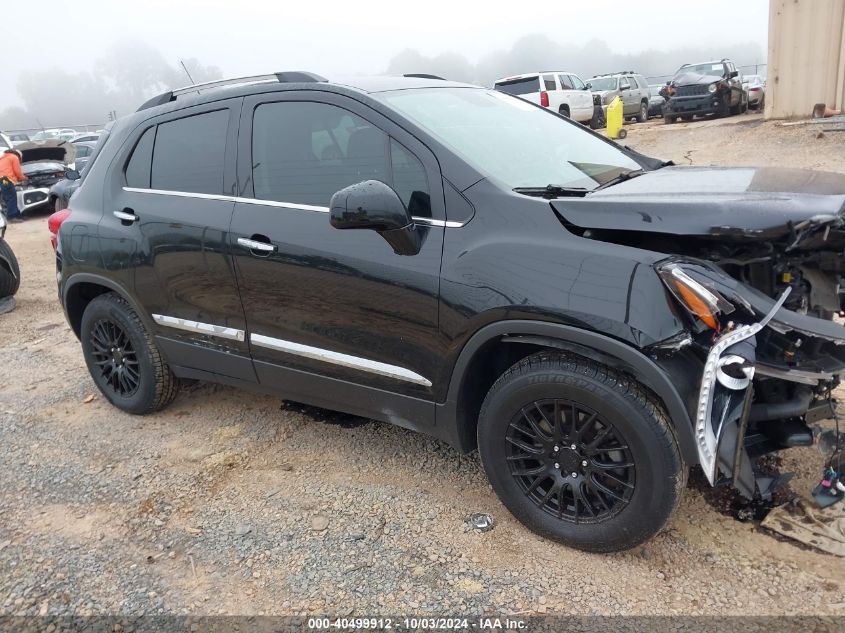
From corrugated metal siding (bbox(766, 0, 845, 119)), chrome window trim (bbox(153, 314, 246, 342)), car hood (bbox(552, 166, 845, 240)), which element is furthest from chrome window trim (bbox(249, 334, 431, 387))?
corrugated metal siding (bbox(766, 0, 845, 119))

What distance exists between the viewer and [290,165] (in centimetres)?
313

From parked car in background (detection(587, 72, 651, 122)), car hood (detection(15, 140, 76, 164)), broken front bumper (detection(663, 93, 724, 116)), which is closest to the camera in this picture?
car hood (detection(15, 140, 76, 164))

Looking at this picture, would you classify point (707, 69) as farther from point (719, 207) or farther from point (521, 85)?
point (719, 207)

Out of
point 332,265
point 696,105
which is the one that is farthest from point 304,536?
point 696,105

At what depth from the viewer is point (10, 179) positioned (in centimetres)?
1310

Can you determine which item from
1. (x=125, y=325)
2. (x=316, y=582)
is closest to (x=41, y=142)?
(x=125, y=325)

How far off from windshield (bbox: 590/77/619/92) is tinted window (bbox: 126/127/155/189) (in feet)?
71.7

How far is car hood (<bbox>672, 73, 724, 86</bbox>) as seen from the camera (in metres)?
18.2

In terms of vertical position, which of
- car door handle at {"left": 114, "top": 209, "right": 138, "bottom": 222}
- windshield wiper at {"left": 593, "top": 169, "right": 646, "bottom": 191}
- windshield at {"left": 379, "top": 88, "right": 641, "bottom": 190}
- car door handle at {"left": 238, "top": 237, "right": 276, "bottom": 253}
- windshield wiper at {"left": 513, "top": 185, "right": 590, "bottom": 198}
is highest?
windshield at {"left": 379, "top": 88, "right": 641, "bottom": 190}

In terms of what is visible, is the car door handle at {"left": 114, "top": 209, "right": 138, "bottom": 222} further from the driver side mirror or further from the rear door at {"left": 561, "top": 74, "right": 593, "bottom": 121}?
the rear door at {"left": 561, "top": 74, "right": 593, "bottom": 121}

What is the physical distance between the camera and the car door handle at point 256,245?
3.06 meters

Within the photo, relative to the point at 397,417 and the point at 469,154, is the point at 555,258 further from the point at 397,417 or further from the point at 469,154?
the point at 397,417

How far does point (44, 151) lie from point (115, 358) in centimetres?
1370

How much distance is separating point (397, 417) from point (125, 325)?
1.96 m
